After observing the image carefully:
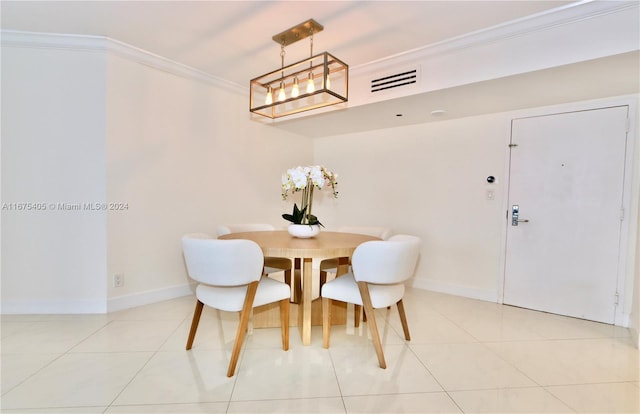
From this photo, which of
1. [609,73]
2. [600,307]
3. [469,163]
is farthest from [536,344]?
[609,73]

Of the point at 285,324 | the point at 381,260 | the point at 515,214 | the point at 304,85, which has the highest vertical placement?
the point at 304,85

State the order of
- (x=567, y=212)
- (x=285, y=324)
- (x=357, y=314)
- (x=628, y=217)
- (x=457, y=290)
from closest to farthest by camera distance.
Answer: (x=285, y=324) → (x=357, y=314) → (x=628, y=217) → (x=567, y=212) → (x=457, y=290)

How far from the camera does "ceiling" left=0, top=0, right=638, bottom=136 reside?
6.74 ft

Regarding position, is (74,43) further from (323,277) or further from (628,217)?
(628,217)

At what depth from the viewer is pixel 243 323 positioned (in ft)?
5.79

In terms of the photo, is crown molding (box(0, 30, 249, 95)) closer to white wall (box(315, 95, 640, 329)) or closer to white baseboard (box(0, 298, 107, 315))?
white baseboard (box(0, 298, 107, 315))

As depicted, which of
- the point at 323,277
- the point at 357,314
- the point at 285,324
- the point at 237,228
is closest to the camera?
the point at 285,324

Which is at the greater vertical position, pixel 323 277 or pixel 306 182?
pixel 306 182

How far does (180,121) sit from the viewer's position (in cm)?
309

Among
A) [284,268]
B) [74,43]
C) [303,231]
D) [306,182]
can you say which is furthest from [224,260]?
[74,43]

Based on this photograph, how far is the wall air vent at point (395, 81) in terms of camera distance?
2650 mm

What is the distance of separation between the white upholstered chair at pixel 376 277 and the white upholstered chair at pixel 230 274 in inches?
20.9

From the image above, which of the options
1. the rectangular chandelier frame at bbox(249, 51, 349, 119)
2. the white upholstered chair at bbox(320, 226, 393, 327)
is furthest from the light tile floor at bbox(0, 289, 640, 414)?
the rectangular chandelier frame at bbox(249, 51, 349, 119)

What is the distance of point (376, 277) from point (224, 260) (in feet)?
3.12
